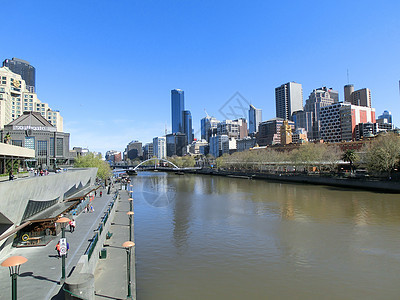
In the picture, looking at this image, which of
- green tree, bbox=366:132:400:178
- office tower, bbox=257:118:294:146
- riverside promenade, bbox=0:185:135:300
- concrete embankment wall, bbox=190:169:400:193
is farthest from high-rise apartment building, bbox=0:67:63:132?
office tower, bbox=257:118:294:146

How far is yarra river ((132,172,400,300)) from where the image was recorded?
13.3m

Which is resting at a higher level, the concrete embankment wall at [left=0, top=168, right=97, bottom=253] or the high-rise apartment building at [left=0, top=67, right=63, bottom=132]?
the high-rise apartment building at [left=0, top=67, right=63, bottom=132]

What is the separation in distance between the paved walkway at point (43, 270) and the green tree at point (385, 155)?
49.5 m

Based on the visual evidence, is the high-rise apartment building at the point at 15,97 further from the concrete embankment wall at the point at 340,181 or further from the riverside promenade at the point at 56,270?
the riverside promenade at the point at 56,270

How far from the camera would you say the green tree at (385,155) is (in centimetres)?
4831

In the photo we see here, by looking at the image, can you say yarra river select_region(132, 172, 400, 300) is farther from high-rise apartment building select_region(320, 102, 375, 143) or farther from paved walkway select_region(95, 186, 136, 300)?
high-rise apartment building select_region(320, 102, 375, 143)

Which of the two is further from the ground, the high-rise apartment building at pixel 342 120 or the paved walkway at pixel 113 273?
the high-rise apartment building at pixel 342 120

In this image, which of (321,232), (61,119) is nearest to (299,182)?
(321,232)

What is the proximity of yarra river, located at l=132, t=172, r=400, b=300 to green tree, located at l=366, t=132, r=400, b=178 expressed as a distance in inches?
833

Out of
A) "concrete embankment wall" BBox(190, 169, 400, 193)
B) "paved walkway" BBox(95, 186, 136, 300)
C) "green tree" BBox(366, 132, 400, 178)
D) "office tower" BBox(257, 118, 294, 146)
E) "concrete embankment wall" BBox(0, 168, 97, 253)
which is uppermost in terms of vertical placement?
"office tower" BBox(257, 118, 294, 146)

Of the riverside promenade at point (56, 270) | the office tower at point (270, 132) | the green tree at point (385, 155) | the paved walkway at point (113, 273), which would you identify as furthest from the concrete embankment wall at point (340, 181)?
the office tower at point (270, 132)

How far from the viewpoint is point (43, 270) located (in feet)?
40.5

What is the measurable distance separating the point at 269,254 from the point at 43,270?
12579 millimetres

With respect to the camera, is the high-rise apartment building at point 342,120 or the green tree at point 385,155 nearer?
the green tree at point 385,155
